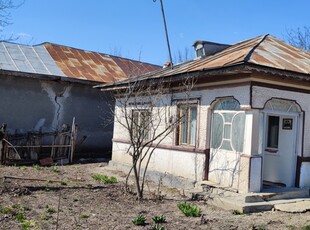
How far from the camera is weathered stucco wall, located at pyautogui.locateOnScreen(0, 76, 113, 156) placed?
48.2 feet

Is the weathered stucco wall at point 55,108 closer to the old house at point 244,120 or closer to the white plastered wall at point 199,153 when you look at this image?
the white plastered wall at point 199,153

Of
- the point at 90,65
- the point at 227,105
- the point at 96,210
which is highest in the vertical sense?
the point at 90,65

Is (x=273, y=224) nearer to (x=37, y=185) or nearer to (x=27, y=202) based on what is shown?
(x=27, y=202)

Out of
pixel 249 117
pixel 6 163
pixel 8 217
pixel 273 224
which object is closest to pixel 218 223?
pixel 273 224

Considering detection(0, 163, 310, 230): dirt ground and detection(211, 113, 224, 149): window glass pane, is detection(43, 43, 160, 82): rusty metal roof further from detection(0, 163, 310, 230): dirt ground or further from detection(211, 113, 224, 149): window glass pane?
detection(0, 163, 310, 230): dirt ground

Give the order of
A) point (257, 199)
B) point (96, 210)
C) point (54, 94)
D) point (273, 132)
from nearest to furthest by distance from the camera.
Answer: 1. point (96, 210)
2. point (257, 199)
3. point (273, 132)
4. point (54, 94)

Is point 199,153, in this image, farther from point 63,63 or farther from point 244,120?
point 63,63

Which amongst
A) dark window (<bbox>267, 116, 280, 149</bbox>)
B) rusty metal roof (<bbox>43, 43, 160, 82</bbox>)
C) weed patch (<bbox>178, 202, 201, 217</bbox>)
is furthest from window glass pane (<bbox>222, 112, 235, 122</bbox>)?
rusty metal roof (<bbox>43, 43, 160, 82</bbox>)

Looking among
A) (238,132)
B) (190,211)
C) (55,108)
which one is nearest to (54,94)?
(55,108)

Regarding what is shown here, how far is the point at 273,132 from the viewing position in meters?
10.7

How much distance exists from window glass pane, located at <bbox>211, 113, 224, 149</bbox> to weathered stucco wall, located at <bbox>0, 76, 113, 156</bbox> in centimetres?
790

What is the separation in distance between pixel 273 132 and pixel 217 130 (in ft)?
6.29

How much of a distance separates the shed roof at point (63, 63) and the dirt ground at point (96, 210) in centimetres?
632

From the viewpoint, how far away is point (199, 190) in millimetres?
9609
